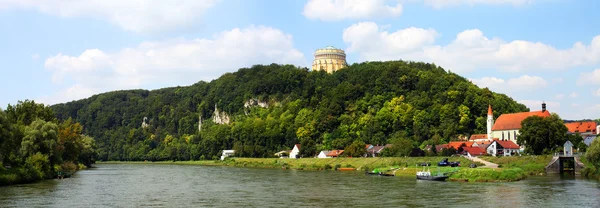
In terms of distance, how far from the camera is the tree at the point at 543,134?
89.8 m

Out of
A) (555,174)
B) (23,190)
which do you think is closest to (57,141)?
(23,190)

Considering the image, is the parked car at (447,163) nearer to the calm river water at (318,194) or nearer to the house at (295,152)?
the calm river water at (318,194)

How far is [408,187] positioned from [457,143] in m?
54.4

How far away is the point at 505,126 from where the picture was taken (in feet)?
413

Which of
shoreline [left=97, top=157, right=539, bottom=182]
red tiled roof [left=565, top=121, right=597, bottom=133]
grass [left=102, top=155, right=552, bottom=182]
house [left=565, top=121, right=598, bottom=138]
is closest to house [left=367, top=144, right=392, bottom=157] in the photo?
grass [left=102, top=155, right=552, bottom=182]

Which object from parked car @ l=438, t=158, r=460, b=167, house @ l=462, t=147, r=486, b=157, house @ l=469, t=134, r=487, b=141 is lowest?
parked car @ l=438, t=158, r=460, b=167

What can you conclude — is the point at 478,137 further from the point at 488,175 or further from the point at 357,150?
the point at 488,175

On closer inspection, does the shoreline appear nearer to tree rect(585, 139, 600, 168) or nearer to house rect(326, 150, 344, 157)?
house rect(326, 150, 344, 157)

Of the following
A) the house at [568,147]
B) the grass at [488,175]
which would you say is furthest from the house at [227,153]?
the grass at [488,175]

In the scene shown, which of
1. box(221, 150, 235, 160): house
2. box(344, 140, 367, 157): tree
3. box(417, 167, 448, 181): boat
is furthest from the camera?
box(221, 150, 235, 160): house

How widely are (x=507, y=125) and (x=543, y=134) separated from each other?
36.5 meters

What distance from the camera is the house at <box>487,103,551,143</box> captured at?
12275 centimetres

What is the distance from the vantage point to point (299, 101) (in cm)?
18800

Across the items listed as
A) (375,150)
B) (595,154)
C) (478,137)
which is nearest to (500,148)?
(478,137)
